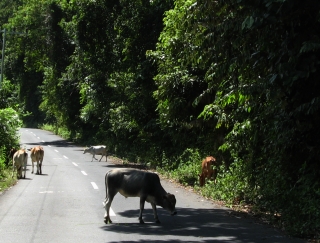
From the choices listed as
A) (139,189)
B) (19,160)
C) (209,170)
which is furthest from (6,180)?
(139,189)

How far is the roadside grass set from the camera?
1973 centimetres

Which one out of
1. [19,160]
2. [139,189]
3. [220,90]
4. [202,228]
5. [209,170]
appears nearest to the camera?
[202,228]

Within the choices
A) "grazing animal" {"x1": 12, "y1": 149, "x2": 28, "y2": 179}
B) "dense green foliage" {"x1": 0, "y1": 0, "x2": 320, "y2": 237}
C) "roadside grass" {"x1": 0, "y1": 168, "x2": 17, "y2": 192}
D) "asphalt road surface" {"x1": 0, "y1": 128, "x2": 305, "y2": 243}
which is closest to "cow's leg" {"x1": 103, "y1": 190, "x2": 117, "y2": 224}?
"asphalt road surface" {"x1": 0, "y1": 128, "x2": 305, "y2": 243}

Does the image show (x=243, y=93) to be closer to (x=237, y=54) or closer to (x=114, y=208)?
(x=237, y=54)

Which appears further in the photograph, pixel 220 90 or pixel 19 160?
pixel 19 160

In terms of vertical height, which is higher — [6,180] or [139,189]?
[139,189]

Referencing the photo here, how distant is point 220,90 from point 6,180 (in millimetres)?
9874

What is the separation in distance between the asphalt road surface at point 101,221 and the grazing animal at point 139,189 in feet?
1.43

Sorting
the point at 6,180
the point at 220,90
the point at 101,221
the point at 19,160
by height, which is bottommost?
the point at 6,180

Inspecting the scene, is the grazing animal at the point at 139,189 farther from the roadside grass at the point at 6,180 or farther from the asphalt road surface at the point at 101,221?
the roadside grass at the point at 6,180

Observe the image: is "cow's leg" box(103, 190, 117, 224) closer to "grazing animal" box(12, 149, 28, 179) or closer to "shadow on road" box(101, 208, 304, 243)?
"shadow on road" box(101, 208, 304, 243)

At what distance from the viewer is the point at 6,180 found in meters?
21.4

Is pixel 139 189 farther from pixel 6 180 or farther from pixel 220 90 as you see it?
pixel 6 180

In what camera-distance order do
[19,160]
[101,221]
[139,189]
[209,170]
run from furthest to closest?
[19,160] → [209,170] → [101,221] → [139,189]
